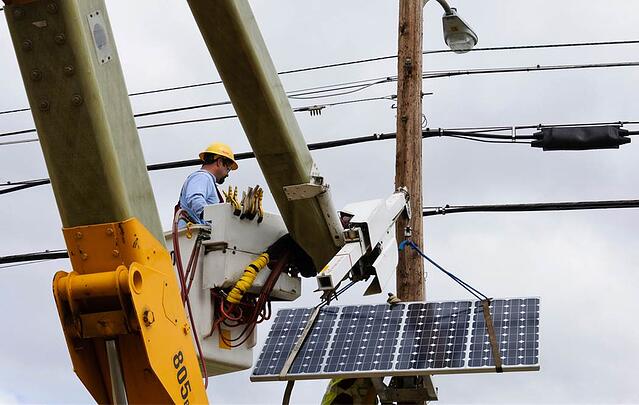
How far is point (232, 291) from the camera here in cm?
984

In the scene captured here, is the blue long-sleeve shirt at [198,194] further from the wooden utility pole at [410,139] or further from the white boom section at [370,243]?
the wooden utility pole at [410,139]

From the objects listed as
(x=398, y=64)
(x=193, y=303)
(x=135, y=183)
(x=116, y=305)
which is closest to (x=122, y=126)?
(x=135, y=183)

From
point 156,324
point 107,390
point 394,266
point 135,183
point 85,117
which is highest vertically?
point 85,117

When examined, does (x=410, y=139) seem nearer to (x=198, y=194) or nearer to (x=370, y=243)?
(x=370, y=243)

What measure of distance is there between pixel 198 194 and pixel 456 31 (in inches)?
231

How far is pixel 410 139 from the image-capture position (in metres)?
12.6

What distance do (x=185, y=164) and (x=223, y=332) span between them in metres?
6.51

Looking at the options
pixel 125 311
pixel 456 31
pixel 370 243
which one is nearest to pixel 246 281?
pixel 370 243

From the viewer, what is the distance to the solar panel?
381 inches

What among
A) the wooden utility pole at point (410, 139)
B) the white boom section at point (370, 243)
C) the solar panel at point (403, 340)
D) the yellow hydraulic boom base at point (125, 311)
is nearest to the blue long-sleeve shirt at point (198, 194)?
the white boom section at point (370, 243)

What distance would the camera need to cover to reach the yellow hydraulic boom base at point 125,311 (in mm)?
6266

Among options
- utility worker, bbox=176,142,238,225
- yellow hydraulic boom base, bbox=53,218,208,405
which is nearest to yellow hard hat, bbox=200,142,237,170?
utility worker, bbox=176,142,238,225

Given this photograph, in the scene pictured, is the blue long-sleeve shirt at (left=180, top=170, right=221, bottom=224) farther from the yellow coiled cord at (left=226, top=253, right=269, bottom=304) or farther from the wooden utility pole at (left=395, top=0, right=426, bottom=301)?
the wooden utility pole at (left=395, top=0, right=426, bottom=301)

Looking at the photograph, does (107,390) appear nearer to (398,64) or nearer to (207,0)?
(207,0)
